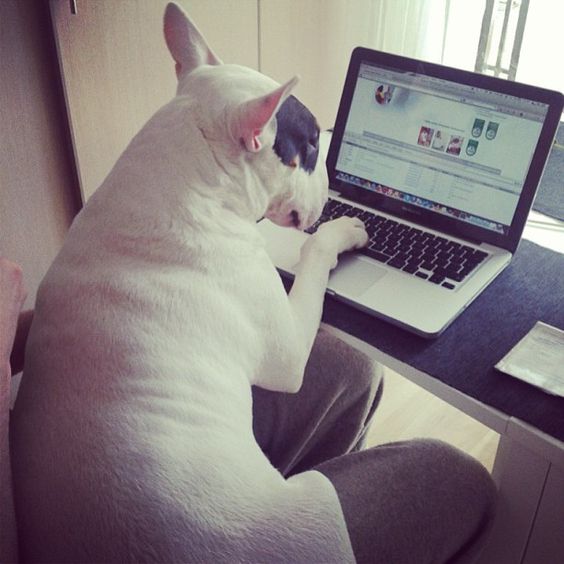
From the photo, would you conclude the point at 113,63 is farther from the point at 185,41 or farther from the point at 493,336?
the point at 493,336

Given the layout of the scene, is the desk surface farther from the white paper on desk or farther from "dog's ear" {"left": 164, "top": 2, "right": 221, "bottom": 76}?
"dog's ear" {"left": 164, "top": 2, "right": 221, "bottom": 76}

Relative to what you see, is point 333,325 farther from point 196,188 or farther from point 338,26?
point 338,26

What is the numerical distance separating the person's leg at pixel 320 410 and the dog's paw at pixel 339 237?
158mm

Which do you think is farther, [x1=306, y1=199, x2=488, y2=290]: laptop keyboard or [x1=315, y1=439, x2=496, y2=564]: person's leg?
[x1=306, y1=199, x2=488, y2=290]: laptop keyboard

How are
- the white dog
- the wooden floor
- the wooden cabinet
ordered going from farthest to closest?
the wooden cabinet, the wooden floor, the white dog

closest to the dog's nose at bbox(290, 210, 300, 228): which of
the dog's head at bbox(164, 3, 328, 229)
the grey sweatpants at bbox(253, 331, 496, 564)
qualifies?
the dog's head at bbox(164, 3, 328, 229)

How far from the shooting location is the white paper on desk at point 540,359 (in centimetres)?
83

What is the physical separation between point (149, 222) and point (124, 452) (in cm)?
30

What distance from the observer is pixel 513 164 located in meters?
1.05

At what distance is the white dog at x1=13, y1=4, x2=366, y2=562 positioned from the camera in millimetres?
663

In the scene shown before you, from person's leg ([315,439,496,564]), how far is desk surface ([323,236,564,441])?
0.38 feet

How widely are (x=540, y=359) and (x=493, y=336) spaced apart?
0.08 meters

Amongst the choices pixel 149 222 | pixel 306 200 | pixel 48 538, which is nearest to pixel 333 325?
pixel 306 200

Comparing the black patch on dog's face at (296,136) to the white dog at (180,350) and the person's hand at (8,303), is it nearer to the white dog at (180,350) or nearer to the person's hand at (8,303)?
the white dog at (180,350)
